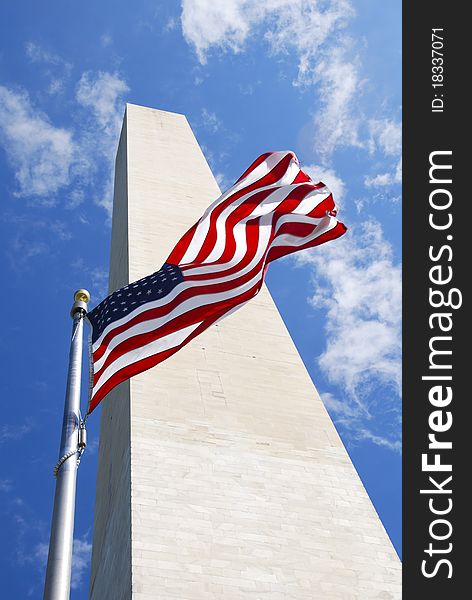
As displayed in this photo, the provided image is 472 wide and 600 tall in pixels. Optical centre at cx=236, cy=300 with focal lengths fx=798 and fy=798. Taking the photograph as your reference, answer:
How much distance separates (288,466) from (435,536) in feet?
12.0

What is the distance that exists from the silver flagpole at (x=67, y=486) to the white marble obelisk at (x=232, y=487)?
3.02 metres

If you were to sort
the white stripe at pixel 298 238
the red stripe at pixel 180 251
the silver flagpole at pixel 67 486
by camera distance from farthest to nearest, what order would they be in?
the white stripe at pixel 298 238 → the red stripe at pixel 180 251 → the silver flagpole at pixel 67 486

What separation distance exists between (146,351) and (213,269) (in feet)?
4.94

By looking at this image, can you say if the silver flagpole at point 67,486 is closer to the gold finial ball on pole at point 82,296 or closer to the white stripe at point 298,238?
the gold finial ball on pole at point 82,296

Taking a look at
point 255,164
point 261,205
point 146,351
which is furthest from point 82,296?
point 255,164

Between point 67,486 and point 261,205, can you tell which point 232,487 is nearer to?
point 261,205

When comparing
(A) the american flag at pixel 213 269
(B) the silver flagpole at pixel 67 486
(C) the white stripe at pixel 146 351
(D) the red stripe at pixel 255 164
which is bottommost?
(B) the silver flagpole at pixel 67 486

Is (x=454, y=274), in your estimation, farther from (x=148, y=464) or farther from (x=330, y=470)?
(x=148, y=464)

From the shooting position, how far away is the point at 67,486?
5719 mm

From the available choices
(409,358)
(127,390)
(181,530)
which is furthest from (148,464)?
(409,358)

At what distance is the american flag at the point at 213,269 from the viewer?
745 cm

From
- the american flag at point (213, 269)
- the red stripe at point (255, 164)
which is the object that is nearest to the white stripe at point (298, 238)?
the american flag at point (213, 269)

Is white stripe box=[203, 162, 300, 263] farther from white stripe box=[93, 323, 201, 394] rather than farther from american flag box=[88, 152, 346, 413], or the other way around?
white stripe box=[93, 323, 201, 394]

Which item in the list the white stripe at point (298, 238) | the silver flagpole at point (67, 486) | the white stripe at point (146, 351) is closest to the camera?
the silver flagpole at point (67, 486)
